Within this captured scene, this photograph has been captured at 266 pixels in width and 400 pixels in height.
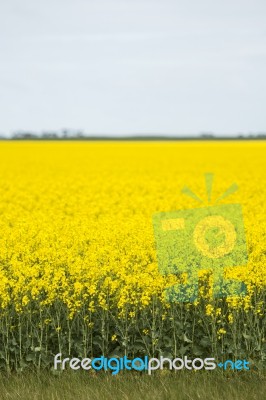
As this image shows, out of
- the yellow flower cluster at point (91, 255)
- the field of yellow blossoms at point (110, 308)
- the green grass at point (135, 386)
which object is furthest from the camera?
the yellow flower cluster at point (91, 255)

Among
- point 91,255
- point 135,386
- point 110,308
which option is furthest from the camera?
point 91,255

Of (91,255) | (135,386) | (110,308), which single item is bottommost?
(135,386)

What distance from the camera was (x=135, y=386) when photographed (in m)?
6.71

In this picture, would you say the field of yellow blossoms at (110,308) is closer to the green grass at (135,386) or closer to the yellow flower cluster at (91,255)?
the yellow flower cluster at (91,255)

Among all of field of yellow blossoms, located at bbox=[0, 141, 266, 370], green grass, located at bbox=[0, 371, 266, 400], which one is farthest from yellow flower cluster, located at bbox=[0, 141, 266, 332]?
green grass, located at bbox=[0, 371, 266, 400]

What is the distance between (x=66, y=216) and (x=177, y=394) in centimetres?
949

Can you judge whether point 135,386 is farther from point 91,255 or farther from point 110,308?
point 91,255

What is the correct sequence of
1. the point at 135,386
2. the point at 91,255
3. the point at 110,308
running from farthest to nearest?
the point at 91,255 → the point at 110,308 → the point at 135,386

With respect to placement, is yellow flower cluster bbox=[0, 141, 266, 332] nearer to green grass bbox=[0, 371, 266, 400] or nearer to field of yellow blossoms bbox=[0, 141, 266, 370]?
field of yellow blossoms bbox=[0, 141, 266, 370]

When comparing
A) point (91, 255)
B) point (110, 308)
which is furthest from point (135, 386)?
point (91, 255)

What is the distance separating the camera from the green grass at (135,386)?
6418 mm

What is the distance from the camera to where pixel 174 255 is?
8742mm

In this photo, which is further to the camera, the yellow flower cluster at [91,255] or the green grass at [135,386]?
the yellow flower cluster at [91,255]

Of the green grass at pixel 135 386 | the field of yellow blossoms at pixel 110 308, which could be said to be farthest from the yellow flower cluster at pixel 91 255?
the green grass at pixel 135 386
